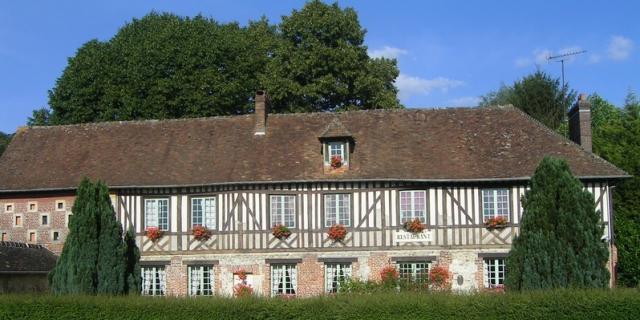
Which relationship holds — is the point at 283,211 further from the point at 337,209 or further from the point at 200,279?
the point at 200,279

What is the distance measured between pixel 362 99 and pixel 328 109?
1.39 meters

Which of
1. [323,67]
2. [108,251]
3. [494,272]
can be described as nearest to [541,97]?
[323,67]

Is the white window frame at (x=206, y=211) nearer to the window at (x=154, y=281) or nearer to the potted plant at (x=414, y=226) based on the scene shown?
the window at (x=154, y=281)

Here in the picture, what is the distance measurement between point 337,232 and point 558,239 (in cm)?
724

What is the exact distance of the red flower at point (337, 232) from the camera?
23297 mm

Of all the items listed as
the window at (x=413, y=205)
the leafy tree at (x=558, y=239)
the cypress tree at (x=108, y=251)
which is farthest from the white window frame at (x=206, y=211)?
the leafy tree at (x=558, y=239)

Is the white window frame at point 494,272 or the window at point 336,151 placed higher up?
the window at point 336,151

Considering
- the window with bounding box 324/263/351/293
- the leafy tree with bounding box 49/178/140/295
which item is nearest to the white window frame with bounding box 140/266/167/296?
the window with bounding box 324/263/351/293

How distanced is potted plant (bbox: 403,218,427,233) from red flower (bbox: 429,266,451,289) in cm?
111

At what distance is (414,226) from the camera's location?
75.7 feet

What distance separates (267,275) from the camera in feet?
77.6

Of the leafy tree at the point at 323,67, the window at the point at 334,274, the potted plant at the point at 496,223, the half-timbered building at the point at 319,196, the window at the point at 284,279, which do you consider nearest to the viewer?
the potted plant at the point at 496,223

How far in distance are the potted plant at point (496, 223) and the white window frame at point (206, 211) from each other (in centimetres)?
745

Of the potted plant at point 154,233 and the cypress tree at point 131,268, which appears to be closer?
the cypress tree at point 131,268
